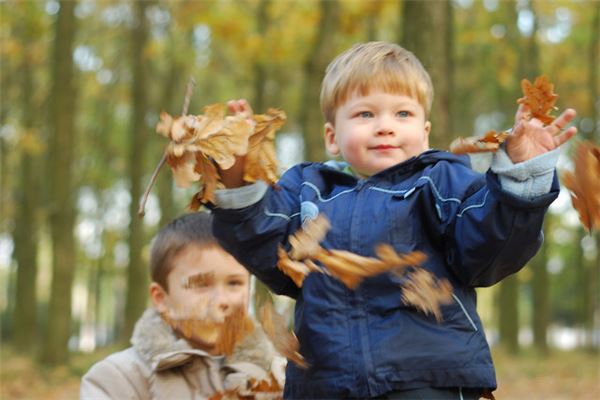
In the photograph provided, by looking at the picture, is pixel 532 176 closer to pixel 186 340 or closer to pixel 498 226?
pixel 498 226

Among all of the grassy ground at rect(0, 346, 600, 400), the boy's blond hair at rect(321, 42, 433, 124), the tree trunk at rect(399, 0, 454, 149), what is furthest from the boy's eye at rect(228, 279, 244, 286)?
the grassy ground at rect(0, 346, 600, 400)

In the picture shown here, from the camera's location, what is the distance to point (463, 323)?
2471 millimetres

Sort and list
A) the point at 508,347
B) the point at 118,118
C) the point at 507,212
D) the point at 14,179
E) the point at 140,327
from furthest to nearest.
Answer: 1. the point at 118,118
2. the point at 14,179
3. the point at 508,347
4. the point at 140,327
5. the point at 507,212

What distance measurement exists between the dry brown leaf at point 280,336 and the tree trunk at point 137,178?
13.4 m

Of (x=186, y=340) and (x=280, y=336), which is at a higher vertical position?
(x=280, y=336)

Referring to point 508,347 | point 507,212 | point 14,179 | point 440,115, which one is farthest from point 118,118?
point 507,212

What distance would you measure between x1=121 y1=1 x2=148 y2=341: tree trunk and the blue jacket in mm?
13630

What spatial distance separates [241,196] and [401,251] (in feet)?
1.55

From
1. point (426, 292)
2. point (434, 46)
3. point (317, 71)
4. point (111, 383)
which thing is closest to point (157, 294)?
point (111, 383)

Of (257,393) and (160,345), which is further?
(160,345)

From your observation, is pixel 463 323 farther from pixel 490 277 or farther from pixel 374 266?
pixel 374 266

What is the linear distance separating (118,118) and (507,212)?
78.7 feet

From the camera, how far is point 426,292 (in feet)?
7.84

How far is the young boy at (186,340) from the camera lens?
11.2 feet
